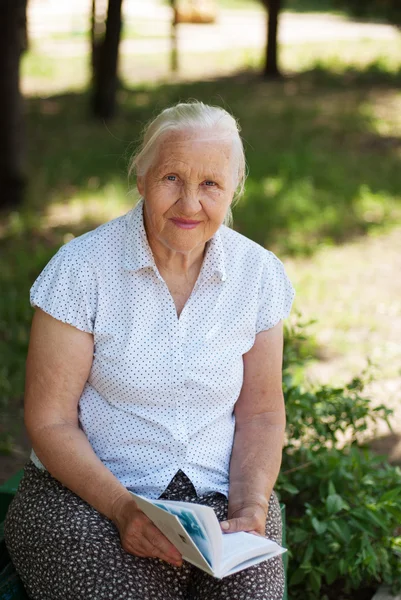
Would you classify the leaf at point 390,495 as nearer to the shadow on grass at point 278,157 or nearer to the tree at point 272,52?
the shadow on grass at point 278,157

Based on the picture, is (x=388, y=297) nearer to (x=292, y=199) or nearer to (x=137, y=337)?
(x=292, y=199)

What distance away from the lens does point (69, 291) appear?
241cm

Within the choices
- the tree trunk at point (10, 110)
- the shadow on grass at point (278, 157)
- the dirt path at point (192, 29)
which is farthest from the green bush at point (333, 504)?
the dirt path at point (192, 29)

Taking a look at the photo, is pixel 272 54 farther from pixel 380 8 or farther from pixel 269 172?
pixel 269 172

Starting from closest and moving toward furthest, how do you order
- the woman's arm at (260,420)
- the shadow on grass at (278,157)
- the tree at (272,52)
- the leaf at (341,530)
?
the woman's arm at (260,420)
the leaf at (341,530)
the shadow on grass at (278,157)
the tree at (272,52)

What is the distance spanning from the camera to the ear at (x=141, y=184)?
8.35 feet

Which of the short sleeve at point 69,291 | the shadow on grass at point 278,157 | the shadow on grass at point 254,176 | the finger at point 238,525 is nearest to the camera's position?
the finger at point 238,525

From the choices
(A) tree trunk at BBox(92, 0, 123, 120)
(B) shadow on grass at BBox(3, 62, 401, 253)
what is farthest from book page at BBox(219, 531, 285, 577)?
(A) tree trunk at BBox(92, 0, 123, 120)

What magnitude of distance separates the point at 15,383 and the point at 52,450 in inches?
97.2

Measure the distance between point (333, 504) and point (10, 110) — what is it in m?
5.73

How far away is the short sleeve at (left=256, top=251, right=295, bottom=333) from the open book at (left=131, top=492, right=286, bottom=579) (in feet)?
2.25

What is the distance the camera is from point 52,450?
238 centimetres

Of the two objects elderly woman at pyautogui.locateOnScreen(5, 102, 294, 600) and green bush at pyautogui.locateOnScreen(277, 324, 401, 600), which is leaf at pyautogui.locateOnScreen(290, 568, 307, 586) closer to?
green bush at pyautogui.locateOnScreen(277, 324, 401, 600)

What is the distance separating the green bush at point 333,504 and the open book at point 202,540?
83cm
